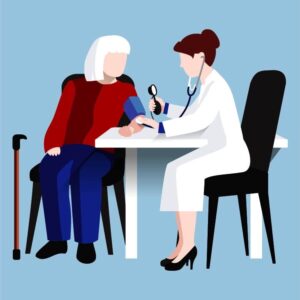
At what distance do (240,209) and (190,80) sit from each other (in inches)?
44.2

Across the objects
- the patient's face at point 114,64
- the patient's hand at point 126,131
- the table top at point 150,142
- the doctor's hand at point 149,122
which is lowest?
the table top at point 150,142

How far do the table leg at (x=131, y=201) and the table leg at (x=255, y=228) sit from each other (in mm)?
851

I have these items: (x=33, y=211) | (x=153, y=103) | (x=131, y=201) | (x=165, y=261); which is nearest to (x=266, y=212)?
(x=165, y=261)

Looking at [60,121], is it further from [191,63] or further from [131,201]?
[191,63]

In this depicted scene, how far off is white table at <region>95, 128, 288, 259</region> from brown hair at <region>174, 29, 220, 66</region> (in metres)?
0.58

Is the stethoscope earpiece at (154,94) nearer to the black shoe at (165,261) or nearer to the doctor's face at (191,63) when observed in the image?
the doctor's face at (191,63)

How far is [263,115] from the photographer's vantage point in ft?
27.9

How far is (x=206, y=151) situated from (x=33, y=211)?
4.88ft

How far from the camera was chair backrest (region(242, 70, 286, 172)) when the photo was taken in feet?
27.7

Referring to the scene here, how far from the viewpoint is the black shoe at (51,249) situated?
28.6 feet

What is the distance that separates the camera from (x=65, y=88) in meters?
8.96

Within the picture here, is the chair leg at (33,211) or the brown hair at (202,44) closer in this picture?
the brown hair at (202,44)

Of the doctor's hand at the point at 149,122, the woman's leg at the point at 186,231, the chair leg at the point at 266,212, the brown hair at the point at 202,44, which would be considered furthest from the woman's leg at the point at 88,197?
the chair leg at the point at 266,212

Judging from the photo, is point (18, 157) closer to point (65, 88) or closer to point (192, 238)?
point (65, 88)
